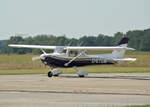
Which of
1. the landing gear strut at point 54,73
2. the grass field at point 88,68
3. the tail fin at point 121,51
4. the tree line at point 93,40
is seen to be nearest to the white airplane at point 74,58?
the landing gear strut at point 54,73

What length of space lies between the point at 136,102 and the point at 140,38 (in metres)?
114

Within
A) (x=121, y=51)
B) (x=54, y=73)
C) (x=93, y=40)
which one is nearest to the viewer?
(x=54, y=73)

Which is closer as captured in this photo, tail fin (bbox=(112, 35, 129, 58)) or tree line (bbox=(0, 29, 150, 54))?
tail fin (bbox=(112, 35, 129, 58))

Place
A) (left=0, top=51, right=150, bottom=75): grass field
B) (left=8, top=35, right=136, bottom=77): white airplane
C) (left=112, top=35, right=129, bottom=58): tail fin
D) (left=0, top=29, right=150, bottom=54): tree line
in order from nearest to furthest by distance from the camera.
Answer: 1. (left=8, top=35, right=136, bottom=77): white airplane
2. (left=112, top=35, right=129, bottom=58): tail fin
3. (left=0, top=51, right=150, bottom=75): grass field
4. (left=0, top=29, right=150, bottom=54): tree line

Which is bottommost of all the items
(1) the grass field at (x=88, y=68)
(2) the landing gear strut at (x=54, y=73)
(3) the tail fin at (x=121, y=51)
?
(1) the grass field at (x=88, y=68)

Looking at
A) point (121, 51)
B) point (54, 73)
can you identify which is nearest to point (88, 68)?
point (121, 51)

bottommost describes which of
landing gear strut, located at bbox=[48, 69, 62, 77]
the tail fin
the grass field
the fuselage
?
the grass field

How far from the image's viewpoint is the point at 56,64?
1287 inches

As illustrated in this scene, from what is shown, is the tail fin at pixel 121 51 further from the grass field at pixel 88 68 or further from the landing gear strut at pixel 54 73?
the landing gear strut at pixel 54 73

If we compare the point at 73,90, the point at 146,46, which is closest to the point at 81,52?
the point at 73,90

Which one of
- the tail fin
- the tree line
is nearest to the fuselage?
the tail fin

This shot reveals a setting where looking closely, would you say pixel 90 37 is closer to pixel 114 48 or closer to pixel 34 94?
pixel 114 48

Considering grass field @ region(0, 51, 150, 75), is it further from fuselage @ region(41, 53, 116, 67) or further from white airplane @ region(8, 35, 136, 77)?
fuselage @ region(41, 53, 116, 67)

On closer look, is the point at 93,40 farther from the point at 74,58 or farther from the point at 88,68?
the point at 74,58
